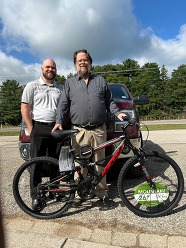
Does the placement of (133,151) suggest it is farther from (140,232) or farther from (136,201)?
(140,232)

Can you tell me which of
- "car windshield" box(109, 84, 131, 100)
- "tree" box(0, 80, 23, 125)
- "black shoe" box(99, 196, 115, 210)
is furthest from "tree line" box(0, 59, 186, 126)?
"black shoe" box(99, 196, 115, 210)

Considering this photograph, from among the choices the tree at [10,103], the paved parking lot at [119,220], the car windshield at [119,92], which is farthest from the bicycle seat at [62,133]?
the tree at [10,103]

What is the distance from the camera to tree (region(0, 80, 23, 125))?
59.2 m

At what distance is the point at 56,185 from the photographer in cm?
344

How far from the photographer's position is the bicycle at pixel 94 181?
335cm

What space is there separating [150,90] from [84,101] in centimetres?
5961

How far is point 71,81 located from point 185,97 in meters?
58.3

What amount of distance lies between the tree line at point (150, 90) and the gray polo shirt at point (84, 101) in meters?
53.1

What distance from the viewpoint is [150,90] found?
201ft

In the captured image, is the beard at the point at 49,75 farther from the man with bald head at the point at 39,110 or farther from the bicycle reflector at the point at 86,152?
the bicycle reflector at the point at 86,152

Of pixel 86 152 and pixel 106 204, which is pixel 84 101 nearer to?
pixel 86 152

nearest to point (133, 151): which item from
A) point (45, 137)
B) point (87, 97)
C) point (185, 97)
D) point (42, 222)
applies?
point (87, 97)

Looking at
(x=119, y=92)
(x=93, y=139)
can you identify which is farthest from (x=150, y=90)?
(x=93, y=139)

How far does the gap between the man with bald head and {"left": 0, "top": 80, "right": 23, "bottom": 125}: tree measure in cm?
5736
